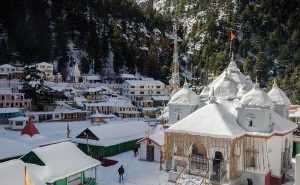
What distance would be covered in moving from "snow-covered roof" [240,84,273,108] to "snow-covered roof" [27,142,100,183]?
10299mm

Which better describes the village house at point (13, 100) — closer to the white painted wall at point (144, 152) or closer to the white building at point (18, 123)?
the white building at point (18, 123)

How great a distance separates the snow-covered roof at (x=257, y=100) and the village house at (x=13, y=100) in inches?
1549

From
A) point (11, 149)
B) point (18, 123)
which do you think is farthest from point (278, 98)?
point (18, 123)

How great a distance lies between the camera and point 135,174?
28.6m

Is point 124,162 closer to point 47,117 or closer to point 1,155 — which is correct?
point 1,155

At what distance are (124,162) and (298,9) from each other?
89.3m

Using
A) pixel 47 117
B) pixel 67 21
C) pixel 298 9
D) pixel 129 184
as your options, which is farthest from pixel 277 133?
pixel 298 9

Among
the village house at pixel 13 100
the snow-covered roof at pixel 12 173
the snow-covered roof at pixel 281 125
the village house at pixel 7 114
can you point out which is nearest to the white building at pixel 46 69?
the village house at pixel 13 100

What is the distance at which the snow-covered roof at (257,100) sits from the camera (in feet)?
87.2

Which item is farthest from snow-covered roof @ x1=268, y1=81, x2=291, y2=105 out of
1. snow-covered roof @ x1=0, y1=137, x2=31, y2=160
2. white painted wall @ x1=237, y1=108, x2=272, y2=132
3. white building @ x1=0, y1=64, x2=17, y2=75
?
white building @ x1=0, y1=64, x2=17, y2=75

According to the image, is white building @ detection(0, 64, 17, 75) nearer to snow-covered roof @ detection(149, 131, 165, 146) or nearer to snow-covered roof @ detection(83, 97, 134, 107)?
snow-covered roof @ detection(83, 97, 134, 107)

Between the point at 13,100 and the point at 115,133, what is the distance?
2789cm

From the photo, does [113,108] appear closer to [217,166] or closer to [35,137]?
[35,137]

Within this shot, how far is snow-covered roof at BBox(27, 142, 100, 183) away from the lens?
2182 cm
